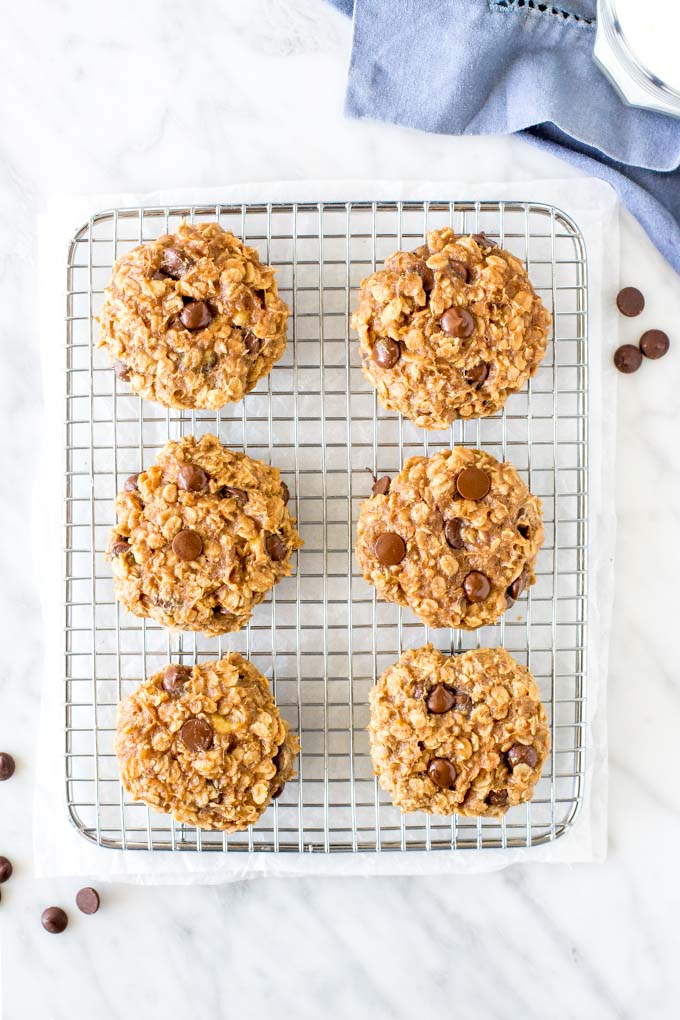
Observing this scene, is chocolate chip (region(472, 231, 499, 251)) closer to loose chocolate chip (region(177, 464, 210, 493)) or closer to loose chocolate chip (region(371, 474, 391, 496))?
loose chocolate chip (region(371, 474, 391, 496))

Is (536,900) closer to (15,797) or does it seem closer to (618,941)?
Answer: (618,941)

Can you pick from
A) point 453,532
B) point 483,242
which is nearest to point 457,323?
point 483,242

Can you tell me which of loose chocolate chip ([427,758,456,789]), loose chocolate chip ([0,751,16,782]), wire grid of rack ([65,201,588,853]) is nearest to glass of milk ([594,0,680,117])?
wire grid of rack ([65,201,588,853])

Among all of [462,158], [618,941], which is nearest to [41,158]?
[462,158]

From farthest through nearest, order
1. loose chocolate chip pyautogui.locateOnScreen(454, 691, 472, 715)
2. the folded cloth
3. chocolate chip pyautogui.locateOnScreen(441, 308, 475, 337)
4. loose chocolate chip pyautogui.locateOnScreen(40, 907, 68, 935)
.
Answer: loose chocolate chip pyautogui.locateOnScreen(40, 907, 68, 935) < the folded cloth < loose chocolate chip pyautogui.locateOnScreen(454, 691, 472, 715) < chocolate chip pyautogui.locateOnScreen(441, 308, 475, 337)

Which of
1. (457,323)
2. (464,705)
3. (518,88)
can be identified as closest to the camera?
(457,323)

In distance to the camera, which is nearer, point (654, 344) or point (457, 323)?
point (457, 323)

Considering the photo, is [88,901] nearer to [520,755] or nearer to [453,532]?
[520,755]
